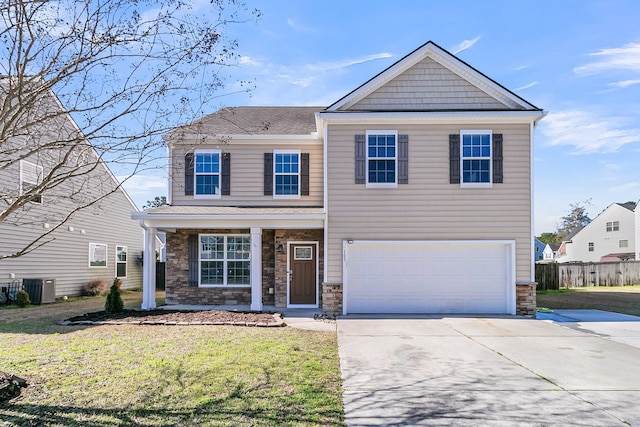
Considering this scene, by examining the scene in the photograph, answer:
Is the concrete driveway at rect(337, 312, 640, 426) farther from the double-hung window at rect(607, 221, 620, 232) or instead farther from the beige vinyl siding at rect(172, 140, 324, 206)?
the double-hung window at rect(607, 221, 620, 232)

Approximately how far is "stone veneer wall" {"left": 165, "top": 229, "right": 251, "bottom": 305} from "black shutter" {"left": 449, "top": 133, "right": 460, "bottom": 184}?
631cm

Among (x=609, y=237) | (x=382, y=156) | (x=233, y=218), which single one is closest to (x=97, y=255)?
(x=233, y=218)

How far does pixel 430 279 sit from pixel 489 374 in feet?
20.4

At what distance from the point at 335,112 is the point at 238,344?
6925 mm

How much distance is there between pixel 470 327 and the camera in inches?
410

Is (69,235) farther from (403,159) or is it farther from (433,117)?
(433,117)

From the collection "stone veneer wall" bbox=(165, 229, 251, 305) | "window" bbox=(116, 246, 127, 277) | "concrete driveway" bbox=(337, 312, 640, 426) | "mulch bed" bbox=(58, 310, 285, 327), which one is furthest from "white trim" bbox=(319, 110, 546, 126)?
"window" bbox=(116, 246, 127, 277)

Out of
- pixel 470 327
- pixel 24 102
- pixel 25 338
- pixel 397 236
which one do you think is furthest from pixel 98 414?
pixel 397 236

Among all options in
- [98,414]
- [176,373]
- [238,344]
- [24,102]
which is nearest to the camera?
[98,414]

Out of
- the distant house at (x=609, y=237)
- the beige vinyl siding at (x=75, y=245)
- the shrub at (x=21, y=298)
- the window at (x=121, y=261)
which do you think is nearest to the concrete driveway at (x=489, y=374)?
the beige vinyl siding at (x=75, y=245)

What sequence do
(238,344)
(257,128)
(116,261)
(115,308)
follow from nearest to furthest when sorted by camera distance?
(238,344) → (115,308) → (257,128) → (116,261)

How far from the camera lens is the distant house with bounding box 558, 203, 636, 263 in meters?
39.4

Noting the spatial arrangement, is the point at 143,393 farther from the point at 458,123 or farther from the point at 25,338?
the point at 458,123

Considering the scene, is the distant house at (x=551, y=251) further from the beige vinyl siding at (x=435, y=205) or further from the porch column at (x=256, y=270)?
the porch column at (x=256, y=270)
